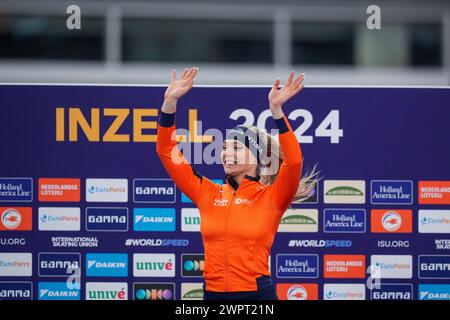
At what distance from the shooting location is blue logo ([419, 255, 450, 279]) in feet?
17.0

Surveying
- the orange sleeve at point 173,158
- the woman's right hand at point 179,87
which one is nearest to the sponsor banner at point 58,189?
the orange sleeve at point 173,158

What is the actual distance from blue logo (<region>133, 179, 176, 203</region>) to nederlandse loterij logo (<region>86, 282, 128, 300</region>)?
22.6 inches

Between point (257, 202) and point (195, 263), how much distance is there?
113cm

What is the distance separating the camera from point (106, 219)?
518 cm

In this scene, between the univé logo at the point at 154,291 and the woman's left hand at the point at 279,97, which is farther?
the univé logo at the point at 154,291

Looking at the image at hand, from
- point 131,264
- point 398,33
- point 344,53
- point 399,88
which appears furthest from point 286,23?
point 131,264

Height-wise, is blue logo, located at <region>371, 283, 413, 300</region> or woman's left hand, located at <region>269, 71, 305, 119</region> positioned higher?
woman's left hand, located at <region>269, 71, 305, 119</region>

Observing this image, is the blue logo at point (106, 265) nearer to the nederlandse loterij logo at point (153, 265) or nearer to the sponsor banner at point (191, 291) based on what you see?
the nederlandse loterij logo at point (153, 265)

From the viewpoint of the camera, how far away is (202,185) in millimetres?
4348

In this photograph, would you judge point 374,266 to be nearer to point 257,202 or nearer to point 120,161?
point 257,202

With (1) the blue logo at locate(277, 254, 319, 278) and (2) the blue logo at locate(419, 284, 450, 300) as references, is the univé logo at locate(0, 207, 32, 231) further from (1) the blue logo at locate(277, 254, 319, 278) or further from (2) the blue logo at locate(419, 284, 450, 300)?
(2) the blue logo at locate(419, 284, 450, 300)

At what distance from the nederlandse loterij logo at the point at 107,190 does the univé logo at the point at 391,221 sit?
163cm

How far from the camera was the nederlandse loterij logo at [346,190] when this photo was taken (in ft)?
16.9

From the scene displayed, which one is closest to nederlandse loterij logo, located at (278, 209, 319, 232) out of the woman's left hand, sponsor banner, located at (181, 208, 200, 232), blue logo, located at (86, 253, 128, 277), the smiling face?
sponsor banner, located at (181, 208, 200, 232)
